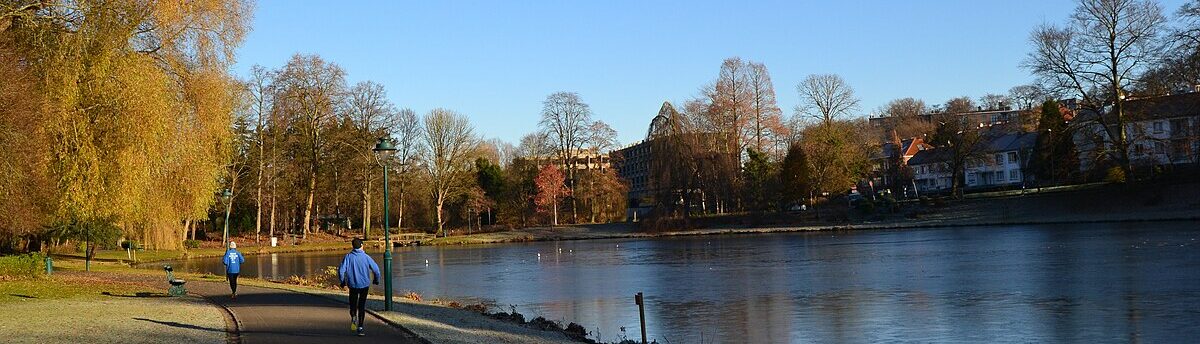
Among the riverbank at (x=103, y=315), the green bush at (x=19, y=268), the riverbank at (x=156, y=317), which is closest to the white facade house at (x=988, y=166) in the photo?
the green bush at (x=19, y=268)

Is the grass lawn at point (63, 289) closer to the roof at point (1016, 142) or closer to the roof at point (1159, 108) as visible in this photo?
the roof at point (1159, 108)

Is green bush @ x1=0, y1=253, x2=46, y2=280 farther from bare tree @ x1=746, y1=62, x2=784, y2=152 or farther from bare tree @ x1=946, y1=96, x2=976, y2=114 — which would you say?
bare tree @ x1=946, y1=96, x2=976, y2=114

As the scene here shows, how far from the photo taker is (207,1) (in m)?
26.6

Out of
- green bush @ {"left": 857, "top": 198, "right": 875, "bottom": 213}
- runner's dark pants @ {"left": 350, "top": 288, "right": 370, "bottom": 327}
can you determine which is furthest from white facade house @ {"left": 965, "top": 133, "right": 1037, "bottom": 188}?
runner's dark pants @ {"left": 350, "top": 288, "right": 370, "bottom": 327}

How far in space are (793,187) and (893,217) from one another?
271 inches

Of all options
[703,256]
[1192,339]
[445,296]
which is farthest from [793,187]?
[1192,339]

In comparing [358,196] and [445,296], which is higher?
[358,196]

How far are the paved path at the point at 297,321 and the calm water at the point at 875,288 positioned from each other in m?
4.47

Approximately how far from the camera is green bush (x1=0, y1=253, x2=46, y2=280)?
2755 centimetres

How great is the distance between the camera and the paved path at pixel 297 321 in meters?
13.6

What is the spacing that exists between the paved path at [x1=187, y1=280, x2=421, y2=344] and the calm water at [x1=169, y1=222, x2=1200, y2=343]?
447 cm

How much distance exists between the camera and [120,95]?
23812 millimetres

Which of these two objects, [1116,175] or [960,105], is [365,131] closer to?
[1116,175]

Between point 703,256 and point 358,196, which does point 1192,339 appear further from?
point 358,196
